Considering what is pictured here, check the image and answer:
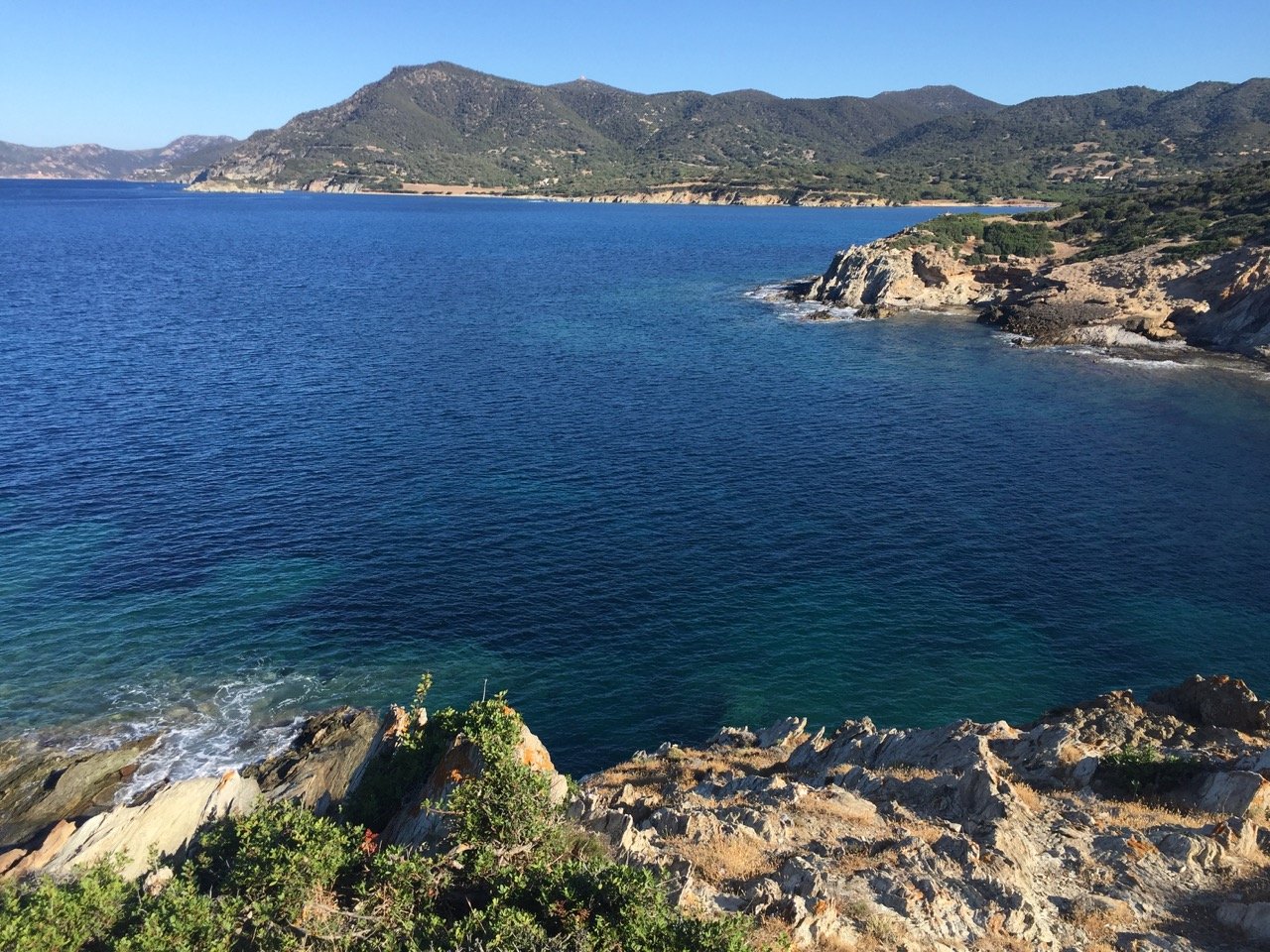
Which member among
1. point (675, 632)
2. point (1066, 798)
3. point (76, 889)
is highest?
point (76, 889)

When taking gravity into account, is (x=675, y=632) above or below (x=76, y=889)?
below

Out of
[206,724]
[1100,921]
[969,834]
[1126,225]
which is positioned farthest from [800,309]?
[1100,921]

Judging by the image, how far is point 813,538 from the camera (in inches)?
2452

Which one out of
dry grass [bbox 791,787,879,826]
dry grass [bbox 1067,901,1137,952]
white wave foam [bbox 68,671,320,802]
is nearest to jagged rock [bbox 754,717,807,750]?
dry grass [bbox 791,787,879,826]

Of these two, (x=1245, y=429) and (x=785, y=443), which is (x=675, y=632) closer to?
(x=785, y=443)

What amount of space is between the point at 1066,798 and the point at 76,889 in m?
33.6

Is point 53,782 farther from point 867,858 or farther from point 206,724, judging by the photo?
point 867,858

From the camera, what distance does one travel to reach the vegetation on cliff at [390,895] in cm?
1928

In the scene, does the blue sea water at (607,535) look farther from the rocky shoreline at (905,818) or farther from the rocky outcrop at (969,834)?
the rocky outcrop at (969,834)

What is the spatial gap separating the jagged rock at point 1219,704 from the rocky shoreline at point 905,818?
9cm

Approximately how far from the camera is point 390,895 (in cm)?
2081

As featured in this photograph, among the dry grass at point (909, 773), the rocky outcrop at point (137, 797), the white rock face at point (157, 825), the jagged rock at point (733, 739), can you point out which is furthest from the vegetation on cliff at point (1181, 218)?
the white rock face at point (157, 825)

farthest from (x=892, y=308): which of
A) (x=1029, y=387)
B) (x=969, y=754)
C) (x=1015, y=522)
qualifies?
(x=969, y=754)

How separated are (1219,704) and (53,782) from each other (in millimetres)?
57277
